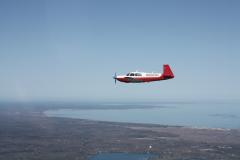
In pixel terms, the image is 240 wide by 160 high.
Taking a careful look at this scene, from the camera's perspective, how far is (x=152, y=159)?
18525 cm

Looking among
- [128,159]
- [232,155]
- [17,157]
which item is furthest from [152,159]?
[17,157]

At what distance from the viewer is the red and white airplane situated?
3622 centimetres

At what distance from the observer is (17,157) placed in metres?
192

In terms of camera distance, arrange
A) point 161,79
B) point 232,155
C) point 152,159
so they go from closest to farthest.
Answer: point 161,79 < point 152,159 < point 232,155

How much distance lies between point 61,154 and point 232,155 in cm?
10252

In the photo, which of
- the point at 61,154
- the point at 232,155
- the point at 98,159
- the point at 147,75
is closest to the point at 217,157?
the point at 232,155

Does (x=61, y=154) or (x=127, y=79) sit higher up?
(x=127, y=79)

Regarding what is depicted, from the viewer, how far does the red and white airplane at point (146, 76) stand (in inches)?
1426

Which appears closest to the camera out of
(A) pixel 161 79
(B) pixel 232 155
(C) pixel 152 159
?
(A) pixel 161 79

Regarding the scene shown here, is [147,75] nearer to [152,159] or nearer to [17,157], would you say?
[152,159]

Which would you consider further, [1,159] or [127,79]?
[1,159]

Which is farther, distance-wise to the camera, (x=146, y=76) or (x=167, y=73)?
(x=146, y=76)

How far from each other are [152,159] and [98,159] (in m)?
30.6

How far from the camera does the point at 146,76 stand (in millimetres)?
38719
